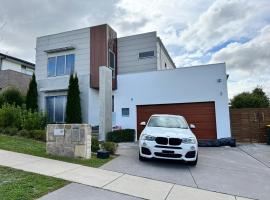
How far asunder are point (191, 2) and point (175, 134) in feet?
23.7

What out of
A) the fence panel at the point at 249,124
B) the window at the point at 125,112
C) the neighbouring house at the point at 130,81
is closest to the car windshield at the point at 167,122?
the neighbouring house at the point at 130,81

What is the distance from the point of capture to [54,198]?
444 centimetres

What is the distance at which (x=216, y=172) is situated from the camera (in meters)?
7.12

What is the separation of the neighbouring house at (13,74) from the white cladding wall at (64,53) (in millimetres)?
4065

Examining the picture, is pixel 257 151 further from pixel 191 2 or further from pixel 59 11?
pixel 59 11

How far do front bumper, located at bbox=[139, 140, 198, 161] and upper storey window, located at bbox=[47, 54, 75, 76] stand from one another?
463 inches

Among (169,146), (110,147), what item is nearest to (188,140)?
(169,146)

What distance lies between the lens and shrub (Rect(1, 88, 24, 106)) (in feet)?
57.6

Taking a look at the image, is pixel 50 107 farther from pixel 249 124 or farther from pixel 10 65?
pixel 249 124

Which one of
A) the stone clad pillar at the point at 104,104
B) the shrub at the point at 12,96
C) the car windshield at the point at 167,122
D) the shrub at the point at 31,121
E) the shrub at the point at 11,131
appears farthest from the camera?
the shrub at the point at 12,96

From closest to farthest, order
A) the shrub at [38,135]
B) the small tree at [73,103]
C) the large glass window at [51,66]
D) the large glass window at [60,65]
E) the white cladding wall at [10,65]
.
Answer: the shrub at [38,135] < the small tree at [73,103] < the large glass window at [60,65] < the large glass window at [51,66] < the white cladding wall at [10,65]

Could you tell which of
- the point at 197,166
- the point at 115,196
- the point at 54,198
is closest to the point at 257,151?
the point at 197,166

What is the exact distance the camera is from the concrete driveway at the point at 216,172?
570cm

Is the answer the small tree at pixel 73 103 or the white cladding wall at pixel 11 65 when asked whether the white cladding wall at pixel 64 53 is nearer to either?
the small tree at pixel 73 103
